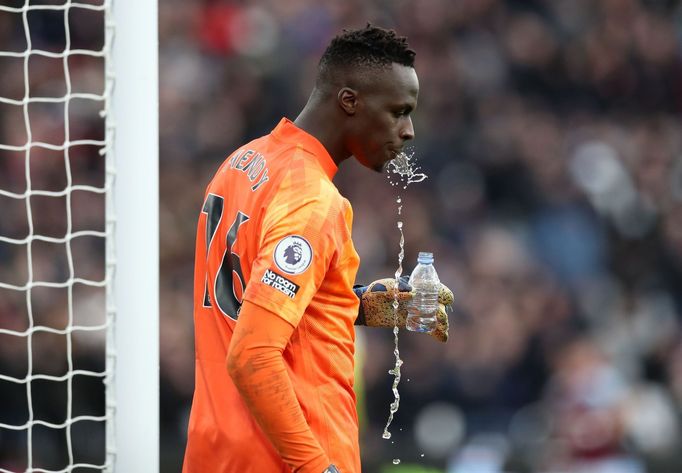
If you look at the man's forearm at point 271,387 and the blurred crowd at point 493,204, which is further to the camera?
the blurred crowd at point 493,204

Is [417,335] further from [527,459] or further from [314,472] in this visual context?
[314,472]

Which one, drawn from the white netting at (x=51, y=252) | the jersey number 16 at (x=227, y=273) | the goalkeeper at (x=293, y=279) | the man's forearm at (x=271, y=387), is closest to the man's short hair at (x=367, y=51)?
the goalkeeper at (x=293, y=279)

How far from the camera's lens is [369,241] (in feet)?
22.9

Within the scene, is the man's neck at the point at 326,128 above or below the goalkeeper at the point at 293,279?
above

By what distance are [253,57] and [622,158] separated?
2734 millimetres

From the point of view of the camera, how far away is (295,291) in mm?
2375

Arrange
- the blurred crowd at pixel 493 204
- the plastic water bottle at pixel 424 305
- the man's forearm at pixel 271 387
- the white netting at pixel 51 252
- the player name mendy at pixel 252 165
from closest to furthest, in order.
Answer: the man's forearm at pixel 271 387, the player name mendy at pixel 252 165, the plastic water bottle at pixel 424 305, the white netting at pixel 51 252, the blurred crowd at pixel 493 204

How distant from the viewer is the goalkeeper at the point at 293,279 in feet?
7.78

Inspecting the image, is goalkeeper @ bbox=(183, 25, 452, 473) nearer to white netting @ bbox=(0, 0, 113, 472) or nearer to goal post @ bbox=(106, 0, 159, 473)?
goal post @ bbox=(106, 0, 159, 473)

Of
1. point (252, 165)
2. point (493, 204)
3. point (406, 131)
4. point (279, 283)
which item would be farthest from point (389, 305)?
point (493, 204)


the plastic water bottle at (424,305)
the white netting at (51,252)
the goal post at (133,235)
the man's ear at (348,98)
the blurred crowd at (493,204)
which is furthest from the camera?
the blurred crowd at (493,204)

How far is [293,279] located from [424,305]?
2.63 ft

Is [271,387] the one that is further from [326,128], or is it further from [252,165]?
[326,128]

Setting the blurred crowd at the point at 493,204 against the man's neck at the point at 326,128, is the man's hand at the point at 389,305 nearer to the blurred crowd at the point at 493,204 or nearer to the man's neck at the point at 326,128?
the man's neck at the point at 326,128
